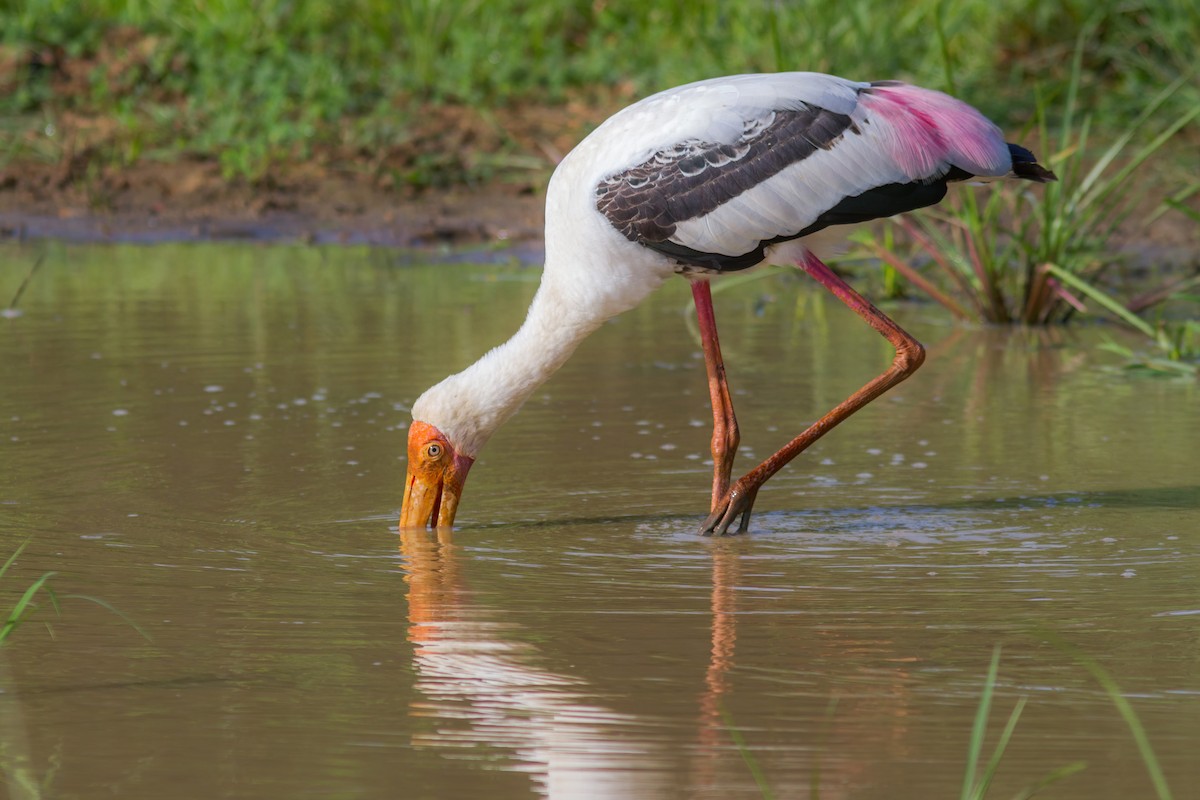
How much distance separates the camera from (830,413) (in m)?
4.86

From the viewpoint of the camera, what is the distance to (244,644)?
141 inches

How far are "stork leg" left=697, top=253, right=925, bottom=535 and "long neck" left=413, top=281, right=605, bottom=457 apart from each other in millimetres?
521

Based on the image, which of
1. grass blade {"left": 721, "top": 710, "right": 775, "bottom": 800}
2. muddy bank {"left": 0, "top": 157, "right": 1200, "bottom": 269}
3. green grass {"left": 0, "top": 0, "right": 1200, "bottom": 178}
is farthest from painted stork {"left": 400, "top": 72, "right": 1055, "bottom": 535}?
muddy bank {"left": 0, "top": 157, "right": 1200, "bottom": 269}

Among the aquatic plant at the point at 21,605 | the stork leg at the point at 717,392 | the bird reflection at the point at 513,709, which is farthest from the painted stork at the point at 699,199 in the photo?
the aquatic plant at the point at 21,605

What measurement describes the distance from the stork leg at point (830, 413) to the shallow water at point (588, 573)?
87 mm

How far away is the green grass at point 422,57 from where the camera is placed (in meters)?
10.2

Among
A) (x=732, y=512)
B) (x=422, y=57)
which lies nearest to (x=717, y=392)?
(x=732, y=512)

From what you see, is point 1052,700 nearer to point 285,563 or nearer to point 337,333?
point 285,563

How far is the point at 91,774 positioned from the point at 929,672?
1419 millimetres

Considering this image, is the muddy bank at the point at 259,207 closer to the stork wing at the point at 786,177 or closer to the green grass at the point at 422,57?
Result: the green grass at the point at 422,57

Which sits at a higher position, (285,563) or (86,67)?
(86,67)

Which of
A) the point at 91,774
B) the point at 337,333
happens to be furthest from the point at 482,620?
the point at 337,333

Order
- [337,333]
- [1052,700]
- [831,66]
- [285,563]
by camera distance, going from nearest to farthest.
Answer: [1052,700] < [285,563] < [337,333] < [831,66]

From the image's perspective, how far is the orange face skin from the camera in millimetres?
4633
